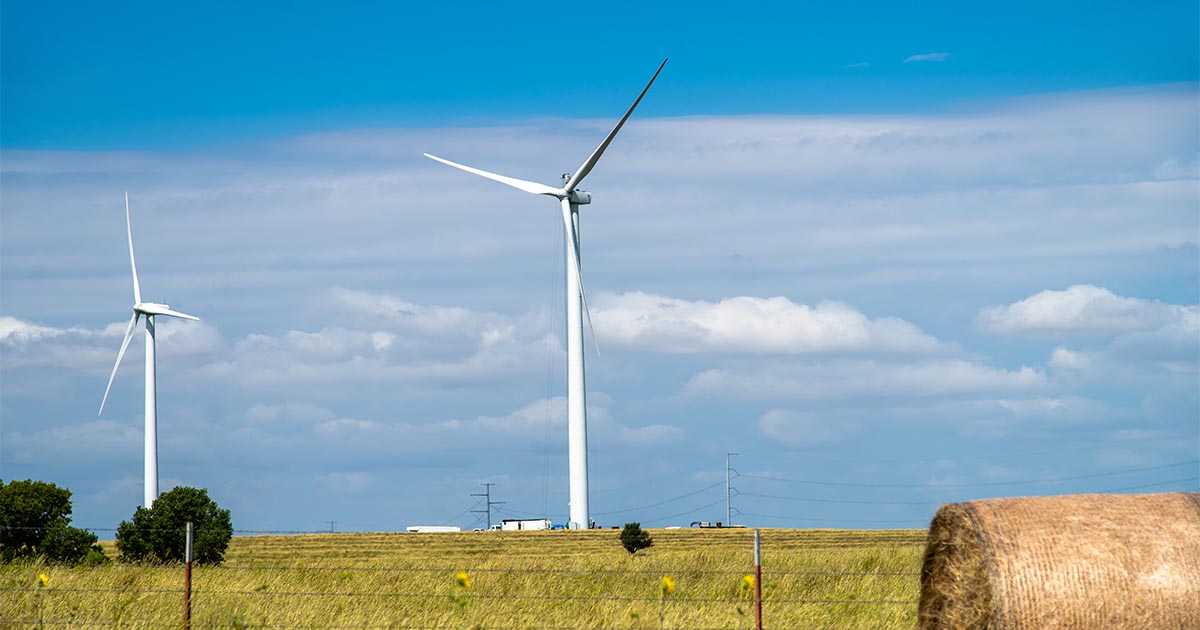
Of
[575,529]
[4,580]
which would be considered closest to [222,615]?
[4,580]

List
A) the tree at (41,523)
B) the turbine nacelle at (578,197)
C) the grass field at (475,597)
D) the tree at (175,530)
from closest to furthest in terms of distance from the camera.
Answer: the grass field at (475,597) → the tree at (41,523) → the tree at (175,530) → the turbine nacelle at (578,197)

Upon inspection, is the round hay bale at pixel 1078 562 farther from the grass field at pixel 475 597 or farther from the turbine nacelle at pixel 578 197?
the turbine nacelle at pixel 578 197

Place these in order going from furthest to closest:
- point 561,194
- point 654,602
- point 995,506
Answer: point 561,194
point 654,602
point 995,506

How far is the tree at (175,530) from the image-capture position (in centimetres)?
4712

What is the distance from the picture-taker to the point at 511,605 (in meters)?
22.0

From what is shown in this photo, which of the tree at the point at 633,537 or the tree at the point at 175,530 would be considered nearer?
the tree at the point at 175,530

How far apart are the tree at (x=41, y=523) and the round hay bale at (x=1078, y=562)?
3216cm

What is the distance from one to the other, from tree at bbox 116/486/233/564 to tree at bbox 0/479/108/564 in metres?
2.89

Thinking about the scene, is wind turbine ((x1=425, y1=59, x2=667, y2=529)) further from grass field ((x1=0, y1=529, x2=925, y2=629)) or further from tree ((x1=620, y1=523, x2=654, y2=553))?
grass field ((x1=0, y1=529, x2=925, y2=629))

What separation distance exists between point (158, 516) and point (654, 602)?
33447mm

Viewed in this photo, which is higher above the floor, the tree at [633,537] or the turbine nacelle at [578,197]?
the turbine nacelle at [578,197]

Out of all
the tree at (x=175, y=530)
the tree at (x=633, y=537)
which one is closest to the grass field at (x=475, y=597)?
the tree at (x=175, y=530)

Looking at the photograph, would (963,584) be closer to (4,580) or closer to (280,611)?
(280,611)

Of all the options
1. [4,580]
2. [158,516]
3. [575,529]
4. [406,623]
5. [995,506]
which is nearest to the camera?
[995,506]
